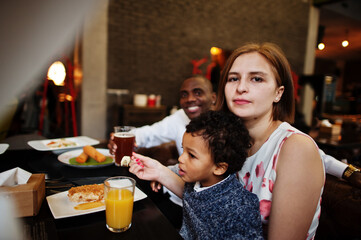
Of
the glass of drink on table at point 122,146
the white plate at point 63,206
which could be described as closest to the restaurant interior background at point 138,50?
the glass of drink on table at point 122,146

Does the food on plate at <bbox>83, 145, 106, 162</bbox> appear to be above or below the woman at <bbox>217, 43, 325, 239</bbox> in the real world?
below

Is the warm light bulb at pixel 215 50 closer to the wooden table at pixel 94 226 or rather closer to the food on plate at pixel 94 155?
the food on plate at pixel 94 155

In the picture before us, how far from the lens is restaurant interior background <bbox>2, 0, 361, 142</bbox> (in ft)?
16.2

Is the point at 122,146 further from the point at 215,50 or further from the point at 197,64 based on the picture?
the point at 215,50

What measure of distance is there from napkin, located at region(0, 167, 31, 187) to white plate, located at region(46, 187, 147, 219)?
6.1 inches

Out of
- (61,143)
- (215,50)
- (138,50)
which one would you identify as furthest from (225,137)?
(215,50)

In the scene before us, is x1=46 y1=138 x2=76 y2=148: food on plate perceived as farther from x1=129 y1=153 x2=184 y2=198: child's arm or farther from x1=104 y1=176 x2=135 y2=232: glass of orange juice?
x1=104 y1=176 x2=135 y2=232: glass of orange juice

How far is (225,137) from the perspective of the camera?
1.06m

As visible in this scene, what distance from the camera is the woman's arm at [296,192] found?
95 cm

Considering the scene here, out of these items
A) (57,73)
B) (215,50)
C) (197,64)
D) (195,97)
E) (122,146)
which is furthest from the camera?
(215,50)

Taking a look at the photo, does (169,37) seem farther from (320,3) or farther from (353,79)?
(353,79)

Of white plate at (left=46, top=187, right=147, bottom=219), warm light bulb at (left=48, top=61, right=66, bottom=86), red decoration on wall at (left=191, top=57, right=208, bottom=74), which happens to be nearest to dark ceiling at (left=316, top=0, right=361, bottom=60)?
red decoration on wall at (left=191, top=57, right=208, bottom=74)

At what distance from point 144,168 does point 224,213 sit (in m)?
0.46

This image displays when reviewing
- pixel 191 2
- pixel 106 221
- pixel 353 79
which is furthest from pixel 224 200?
pixel 353 79
